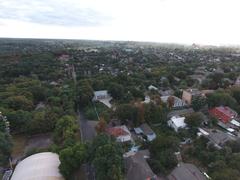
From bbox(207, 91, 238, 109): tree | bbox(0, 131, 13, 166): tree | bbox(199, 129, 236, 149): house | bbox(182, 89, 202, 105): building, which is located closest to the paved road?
bbox(0, 131, 13, 166): tree

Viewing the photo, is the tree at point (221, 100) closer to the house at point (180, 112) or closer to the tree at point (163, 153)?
the house at point (180, 112)

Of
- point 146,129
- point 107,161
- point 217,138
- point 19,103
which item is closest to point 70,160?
point 107,161

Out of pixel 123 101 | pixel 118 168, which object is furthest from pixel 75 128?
pixel 123 101

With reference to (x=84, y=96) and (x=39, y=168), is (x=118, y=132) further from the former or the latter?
(x=84, y=96)

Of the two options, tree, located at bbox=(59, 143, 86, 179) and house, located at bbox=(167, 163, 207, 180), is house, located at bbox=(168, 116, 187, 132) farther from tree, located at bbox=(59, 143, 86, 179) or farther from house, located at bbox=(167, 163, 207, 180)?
tree, located at bbox=(59, 143, 86, 179)

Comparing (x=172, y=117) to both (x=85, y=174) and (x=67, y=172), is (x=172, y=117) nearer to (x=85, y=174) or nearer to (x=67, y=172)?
(x=85, y=174)
